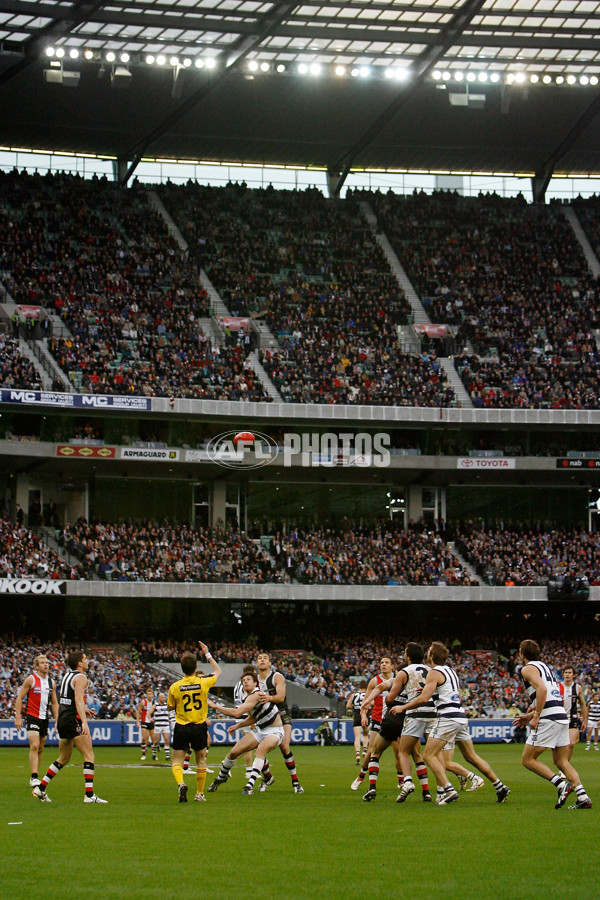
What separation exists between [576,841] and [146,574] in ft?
125

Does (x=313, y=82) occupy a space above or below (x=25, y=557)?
above

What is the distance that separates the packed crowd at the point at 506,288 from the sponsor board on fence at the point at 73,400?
1598 centimetres

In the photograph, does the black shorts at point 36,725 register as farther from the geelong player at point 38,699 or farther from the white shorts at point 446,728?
the white shorts at point 446,728

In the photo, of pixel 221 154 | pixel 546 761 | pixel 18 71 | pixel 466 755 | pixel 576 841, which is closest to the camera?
pixel 576 841

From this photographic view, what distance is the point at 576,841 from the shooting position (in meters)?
11.5

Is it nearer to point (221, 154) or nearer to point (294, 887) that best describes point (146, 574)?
point (221, 154)

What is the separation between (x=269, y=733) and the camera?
17.4 meters

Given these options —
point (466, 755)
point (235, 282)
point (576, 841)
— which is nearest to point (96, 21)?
point (235, 282)

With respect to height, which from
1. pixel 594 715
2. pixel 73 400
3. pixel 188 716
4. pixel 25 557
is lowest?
pixel 594 715

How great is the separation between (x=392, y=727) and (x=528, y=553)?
123 ft

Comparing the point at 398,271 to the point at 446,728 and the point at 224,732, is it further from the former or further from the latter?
the point at 446,728

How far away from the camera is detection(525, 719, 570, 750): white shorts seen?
47.8ft

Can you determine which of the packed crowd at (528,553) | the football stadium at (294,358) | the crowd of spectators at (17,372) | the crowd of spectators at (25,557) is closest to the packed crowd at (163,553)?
the football stadium at (294,358)

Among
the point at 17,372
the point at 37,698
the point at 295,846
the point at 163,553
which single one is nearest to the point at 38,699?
the point at 37,698
